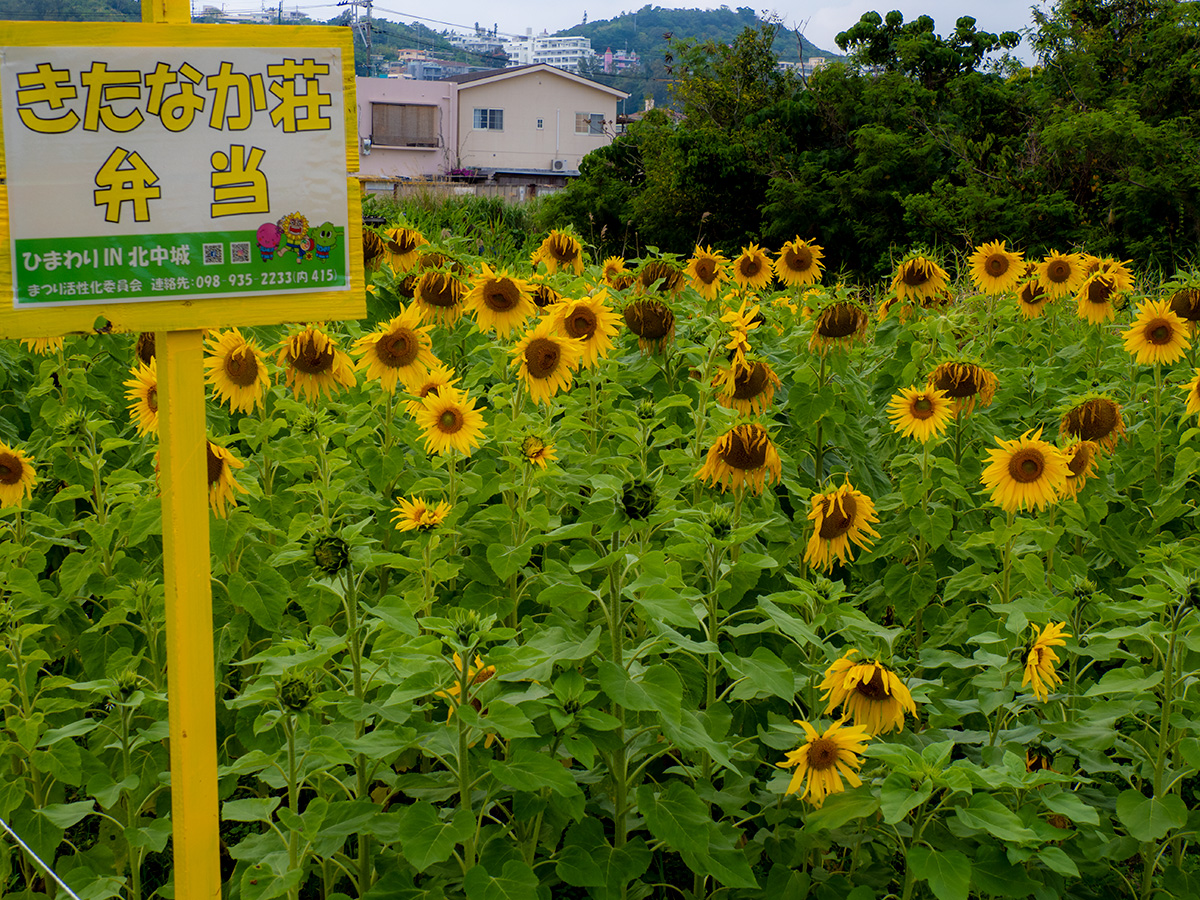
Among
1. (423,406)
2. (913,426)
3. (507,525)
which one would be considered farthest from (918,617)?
(423,406)

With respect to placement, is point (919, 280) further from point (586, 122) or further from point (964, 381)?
point (586, 122)

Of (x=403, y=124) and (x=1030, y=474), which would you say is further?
(x=403, y=124)

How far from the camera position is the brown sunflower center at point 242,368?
2803 millimetres

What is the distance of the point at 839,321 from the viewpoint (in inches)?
128

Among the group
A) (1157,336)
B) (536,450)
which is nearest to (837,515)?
(536,450)

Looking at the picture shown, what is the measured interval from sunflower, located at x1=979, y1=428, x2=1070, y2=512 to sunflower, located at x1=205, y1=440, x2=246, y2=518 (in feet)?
6.08

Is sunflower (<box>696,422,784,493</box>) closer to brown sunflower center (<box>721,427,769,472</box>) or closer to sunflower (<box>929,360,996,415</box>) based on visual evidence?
brown sunflower center (<box>721,427,769,472</box>)

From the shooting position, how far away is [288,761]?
1799 millimetres

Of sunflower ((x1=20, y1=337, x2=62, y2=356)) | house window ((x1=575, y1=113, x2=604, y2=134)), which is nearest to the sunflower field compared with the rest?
sunflower ((x1=20, y1=337, x2=62, y2=356))

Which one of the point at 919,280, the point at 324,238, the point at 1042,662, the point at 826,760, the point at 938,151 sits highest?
the point at 938,151

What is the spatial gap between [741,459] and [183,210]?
142cm

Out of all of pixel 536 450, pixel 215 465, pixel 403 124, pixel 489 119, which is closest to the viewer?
pixel 215 465

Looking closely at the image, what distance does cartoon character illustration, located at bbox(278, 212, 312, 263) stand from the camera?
1692 mm

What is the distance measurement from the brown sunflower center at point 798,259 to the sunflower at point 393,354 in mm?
2276
